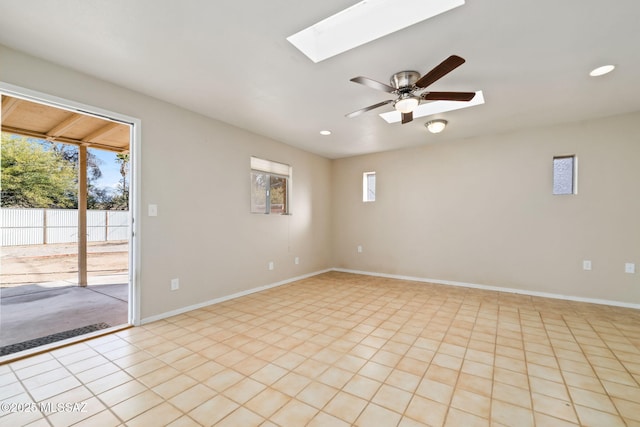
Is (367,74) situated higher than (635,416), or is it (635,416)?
(367,74)

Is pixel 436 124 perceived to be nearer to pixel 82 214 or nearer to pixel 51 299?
pixel 82 214

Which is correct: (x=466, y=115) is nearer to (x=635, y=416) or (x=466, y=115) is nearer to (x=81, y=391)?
(x=635, y=416)


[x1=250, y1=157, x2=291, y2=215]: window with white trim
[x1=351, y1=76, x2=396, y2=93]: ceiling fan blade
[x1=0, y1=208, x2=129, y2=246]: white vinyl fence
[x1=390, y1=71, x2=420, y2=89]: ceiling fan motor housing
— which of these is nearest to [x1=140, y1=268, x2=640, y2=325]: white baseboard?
[x1=250, y1=157, x2=291, y2=215]: window with white trim

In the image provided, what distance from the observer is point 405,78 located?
2.43m

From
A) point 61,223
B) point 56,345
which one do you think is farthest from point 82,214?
point 56,345

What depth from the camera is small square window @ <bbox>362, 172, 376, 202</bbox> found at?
18.0 feet

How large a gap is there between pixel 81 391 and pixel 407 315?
2945mm

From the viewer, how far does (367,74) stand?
2.45m

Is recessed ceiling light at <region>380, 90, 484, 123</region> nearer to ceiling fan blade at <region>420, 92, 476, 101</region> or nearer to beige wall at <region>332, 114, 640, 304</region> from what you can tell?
ceiling fan blade at <region>420, 92, 476, 101</region>

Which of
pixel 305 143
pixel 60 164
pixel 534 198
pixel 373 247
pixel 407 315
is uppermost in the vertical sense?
pixel 305 143

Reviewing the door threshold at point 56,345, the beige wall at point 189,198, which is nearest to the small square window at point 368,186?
the beige wall at point 189,198

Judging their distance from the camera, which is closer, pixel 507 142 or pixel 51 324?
pixel 51 324

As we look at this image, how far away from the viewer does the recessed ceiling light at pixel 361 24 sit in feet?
5.72

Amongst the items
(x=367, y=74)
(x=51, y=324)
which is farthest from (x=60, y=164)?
(x=367, y=74)
